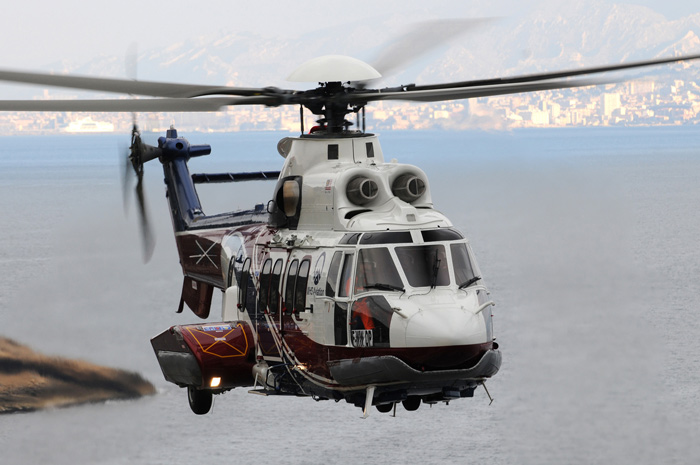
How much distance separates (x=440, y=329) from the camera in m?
20.8

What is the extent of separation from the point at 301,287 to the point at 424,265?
2573 mm

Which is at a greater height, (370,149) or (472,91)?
(472,91)

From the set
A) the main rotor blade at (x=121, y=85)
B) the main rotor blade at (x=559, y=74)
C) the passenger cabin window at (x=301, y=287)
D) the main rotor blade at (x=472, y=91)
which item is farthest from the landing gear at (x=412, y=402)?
the main rotor blade at (x=121, y=85)

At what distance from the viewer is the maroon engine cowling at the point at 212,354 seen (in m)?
24.5

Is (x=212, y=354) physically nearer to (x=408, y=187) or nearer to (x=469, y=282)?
(x=408, y=187)

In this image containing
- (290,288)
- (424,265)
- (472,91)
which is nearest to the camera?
(424,265)

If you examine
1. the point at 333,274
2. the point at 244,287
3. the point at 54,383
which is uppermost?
the point at 333,274

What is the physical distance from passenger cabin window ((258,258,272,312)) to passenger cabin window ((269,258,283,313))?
0.57 ft

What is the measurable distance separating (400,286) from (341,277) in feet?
3.81

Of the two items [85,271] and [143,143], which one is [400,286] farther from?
[85,271]

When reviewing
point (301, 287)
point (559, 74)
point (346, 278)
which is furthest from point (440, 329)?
point (559, 74)

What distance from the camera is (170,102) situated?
70.7 feet

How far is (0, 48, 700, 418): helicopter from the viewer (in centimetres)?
2112

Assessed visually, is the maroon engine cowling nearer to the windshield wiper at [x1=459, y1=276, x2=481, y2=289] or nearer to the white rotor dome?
the windshield wiper at [x1=459, y1=276, x2=481, y2=289]
